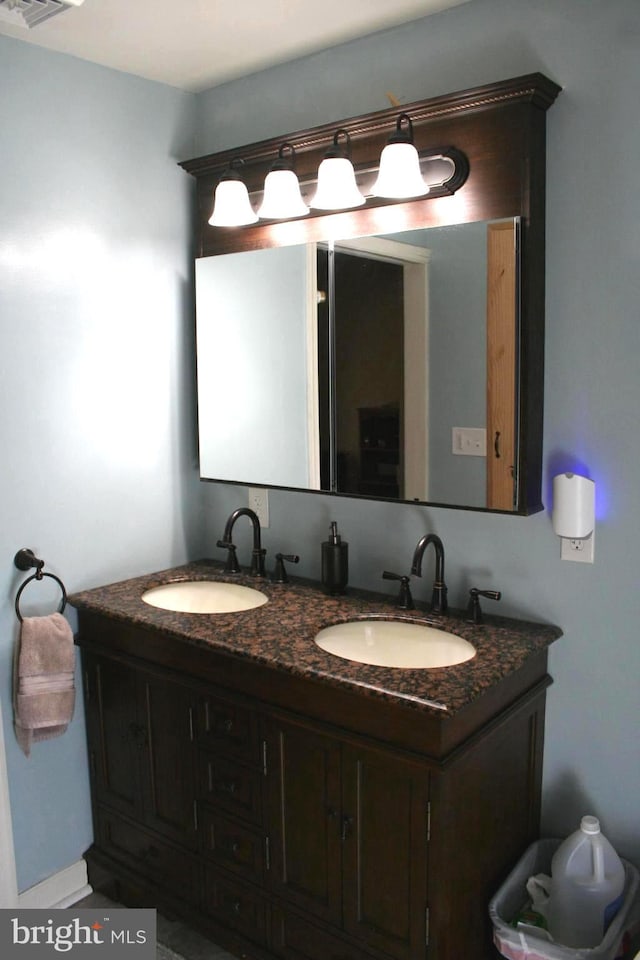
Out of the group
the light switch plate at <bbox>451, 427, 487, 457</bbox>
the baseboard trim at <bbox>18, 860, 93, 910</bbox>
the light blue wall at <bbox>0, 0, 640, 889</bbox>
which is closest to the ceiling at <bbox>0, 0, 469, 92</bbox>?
the light blue wall at <bbox>0, 0, 640, 889</bbox>

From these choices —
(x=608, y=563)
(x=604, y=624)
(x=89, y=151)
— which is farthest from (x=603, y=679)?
(x=89, y=151)

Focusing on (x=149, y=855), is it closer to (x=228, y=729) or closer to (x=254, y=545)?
(x=228, y=729)

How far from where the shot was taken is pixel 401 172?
1938mm

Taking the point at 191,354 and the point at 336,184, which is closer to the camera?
the point at 336,184

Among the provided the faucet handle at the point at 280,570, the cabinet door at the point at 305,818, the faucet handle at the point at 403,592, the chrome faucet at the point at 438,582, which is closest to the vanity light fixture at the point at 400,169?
the chrome faucet at the point at 438,582

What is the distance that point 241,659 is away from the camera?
1941mm

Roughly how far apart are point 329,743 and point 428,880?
34cm

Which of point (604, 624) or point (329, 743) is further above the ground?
point (604, 624)

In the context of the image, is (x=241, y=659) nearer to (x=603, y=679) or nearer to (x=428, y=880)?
(x=428, y=880)

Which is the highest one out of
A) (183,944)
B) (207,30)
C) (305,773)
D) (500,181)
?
(207,30)

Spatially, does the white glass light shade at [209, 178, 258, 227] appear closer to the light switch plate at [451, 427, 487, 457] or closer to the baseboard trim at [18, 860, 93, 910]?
the light switch plate at [451, 427, 487, 457]

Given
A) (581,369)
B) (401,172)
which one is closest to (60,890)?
(581,369)

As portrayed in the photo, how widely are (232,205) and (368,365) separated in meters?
0.58

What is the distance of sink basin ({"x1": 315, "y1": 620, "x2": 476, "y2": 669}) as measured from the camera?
201 centimetres
